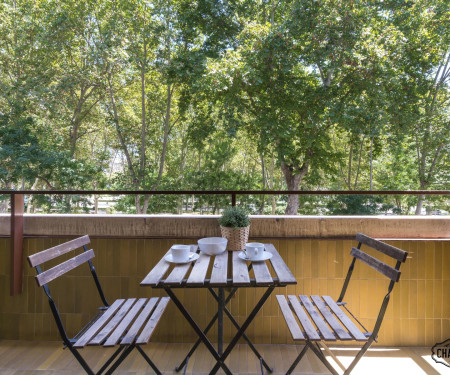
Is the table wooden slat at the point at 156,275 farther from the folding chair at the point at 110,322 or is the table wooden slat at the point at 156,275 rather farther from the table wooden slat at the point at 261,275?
the table wooden slat at the point at 261,275

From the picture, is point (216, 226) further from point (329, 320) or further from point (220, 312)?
point (329, 320)

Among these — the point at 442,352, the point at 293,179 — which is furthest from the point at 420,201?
the point at 442,352

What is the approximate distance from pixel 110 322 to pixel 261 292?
1.06m

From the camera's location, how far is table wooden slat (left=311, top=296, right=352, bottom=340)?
1354 mm

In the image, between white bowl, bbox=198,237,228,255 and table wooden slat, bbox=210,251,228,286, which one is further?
white bowl, bbox=198,237,228,255

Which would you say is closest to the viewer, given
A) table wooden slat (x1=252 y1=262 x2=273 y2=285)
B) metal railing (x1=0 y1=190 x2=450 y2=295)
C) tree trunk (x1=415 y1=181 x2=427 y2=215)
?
table wooden slat (x1=252 y1=262 x2=273 y2=285)

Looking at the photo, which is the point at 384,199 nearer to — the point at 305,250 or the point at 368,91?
the point at 368,91

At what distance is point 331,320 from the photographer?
1.50 meters

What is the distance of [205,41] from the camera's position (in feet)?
30.2

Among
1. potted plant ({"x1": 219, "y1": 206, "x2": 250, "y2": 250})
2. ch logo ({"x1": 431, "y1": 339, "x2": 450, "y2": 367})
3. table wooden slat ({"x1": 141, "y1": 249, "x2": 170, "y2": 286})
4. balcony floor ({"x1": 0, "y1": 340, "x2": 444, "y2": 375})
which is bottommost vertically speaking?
balcony floor ({"x1": 0, "y1": 340, "x2": 444, "y2": 375})

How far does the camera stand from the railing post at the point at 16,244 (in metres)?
2.09

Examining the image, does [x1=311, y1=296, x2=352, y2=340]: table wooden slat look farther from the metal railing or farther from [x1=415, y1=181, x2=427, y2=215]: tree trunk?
[x1=415, y1=181, x2=427, y2=215]: tree trunk

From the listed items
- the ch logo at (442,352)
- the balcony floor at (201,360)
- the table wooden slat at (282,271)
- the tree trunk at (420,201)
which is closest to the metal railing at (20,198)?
the balcony floor at (201,360)

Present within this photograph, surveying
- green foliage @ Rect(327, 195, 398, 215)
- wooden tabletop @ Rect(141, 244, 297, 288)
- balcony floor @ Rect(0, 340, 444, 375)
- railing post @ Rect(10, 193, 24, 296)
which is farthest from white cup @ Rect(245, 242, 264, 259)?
green foliage @ Rect(327, 195, 398, 215)
